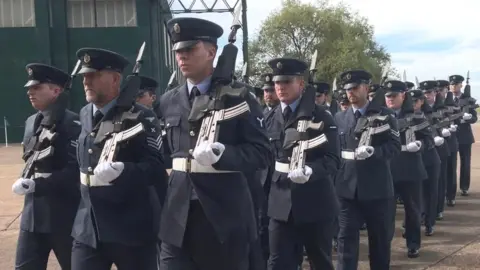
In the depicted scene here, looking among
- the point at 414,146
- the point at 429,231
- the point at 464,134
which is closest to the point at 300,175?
the point at 414,146

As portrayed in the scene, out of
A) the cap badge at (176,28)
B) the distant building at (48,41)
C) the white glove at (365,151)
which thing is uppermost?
the distant building at (48,41)

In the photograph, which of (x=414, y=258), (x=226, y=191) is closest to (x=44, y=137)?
(x=226, y=191)

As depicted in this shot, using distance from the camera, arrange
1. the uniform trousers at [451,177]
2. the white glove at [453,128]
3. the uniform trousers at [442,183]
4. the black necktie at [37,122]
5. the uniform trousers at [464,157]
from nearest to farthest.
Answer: the black necktie at [37,122], the uniform trousers at [442,183], the white glove at [453,128], the uniform trousers at [451,177], the uniform trousers at [464,157]

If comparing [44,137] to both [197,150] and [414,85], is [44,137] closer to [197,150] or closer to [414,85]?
[197,150]

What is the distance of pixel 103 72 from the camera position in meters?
3.89

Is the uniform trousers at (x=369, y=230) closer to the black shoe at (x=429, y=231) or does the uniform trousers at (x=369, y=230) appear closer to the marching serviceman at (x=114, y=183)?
the marching serviceman at (x=114, y=183)

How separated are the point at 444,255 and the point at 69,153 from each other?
449 cm

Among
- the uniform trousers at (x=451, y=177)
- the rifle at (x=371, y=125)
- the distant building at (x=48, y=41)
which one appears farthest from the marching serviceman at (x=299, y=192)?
the distant building at (x=48, y=41)

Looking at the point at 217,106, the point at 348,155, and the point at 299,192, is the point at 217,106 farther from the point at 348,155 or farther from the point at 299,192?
the point at 348,155

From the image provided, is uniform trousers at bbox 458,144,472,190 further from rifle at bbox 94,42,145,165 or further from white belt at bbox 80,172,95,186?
white belt at bbox 80,172,95,186

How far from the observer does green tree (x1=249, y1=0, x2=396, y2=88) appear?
41688mm

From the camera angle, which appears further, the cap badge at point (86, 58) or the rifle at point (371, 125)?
the rifle at point (371, 125)

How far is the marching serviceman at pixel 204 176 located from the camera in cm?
334

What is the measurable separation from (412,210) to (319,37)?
123 feet
